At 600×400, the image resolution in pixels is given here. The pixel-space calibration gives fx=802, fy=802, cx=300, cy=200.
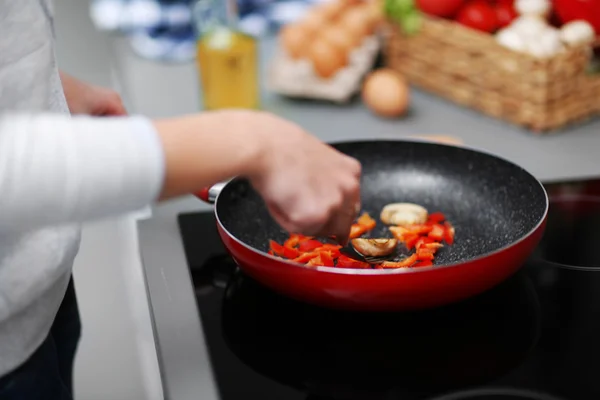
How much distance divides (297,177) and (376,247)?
0.26 meters

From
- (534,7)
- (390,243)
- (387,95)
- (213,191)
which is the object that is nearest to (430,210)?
(390,243)

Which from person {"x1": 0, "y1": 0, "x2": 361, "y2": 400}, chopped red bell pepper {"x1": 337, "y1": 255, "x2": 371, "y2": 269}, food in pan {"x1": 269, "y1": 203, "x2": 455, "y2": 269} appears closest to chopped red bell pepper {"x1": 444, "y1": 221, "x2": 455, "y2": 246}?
food in pan {"x1": 269, "y1": 203, "x2": 455, "y2": 269}

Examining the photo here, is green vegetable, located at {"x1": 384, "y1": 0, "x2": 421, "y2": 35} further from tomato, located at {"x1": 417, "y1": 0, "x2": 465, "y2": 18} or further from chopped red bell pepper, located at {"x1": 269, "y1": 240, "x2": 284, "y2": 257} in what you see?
chopped red bell pepper, located at {"x1": 269, "y1": 240, "x2": 284, "y2": 257}

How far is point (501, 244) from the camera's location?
31.8 inches

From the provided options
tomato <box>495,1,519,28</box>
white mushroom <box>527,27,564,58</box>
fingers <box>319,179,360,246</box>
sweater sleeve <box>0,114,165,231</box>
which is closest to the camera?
sweater sleeve <box>0,114,165,231</box>

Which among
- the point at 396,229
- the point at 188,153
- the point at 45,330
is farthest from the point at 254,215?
the point at 188,153

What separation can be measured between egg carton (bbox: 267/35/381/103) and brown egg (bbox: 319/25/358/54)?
21 millimetres

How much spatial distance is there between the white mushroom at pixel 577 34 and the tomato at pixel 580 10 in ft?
0.07

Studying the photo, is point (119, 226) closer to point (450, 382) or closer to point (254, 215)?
point (254, 215)

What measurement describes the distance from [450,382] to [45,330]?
353 millimetres

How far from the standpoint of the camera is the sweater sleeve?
465 millimetres

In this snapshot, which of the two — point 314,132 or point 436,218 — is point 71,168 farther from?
point 314,132

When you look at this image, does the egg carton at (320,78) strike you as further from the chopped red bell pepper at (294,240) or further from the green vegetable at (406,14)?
the chopped red bell pepper at (294,240)

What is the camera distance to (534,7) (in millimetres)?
1211
